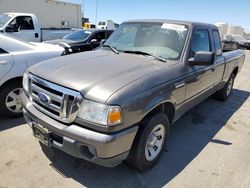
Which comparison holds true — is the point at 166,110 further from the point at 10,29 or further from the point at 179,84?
the point at 10,29

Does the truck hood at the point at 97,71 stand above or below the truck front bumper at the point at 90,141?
above

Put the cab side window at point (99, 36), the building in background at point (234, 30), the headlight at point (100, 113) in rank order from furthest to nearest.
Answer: the building in background at point (234, 30) → the cab side window at point (99, 36) → the headlight at point (100, 113)

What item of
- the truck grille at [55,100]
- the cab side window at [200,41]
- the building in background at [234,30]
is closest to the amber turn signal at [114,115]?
the truck grille at [55,100]

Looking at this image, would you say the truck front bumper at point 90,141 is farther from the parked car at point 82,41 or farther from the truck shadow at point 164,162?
the parked car at point 82,41

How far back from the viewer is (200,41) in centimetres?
403

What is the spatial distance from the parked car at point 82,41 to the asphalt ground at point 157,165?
4.25m

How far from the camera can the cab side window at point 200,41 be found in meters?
3.72

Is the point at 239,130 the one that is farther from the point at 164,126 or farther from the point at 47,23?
the point at 47,23

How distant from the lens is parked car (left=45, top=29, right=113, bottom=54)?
7993mm

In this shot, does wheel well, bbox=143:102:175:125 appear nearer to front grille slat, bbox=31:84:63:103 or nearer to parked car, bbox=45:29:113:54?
front grille slat, bbox=31:84:63:103

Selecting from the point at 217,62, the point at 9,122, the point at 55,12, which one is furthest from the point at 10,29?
the point at 55,12

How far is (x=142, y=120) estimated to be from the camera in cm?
274

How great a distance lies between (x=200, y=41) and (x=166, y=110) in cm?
149

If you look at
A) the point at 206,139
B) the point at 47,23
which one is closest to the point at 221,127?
the point at 206,139
